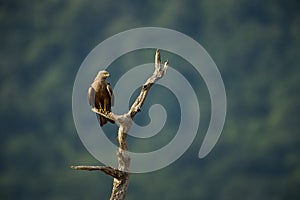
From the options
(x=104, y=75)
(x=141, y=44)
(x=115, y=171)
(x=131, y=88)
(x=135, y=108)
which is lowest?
(x=115, y=171)

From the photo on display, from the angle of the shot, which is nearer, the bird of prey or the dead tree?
the dead tree

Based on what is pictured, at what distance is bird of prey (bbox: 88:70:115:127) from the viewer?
5684 millimetres

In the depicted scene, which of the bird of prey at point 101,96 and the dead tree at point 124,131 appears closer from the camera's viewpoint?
the dead tree at point 124,131

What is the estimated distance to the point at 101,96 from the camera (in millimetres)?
5695

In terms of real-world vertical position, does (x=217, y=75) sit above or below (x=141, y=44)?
below

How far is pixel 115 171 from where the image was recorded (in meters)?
5.56

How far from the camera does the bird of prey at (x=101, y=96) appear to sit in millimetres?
5684

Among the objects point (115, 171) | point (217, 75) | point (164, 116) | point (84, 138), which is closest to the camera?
point (115, 171)

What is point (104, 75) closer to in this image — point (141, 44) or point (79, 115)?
point (79, 115)

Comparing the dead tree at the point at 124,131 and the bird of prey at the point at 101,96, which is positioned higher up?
the bird of prey at the point at 101,96

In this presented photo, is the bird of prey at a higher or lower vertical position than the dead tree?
higher

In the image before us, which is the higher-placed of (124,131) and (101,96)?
(101,96)

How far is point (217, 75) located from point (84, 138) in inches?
230

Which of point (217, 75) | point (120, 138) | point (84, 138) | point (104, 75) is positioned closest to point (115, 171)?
point (120, 138)
